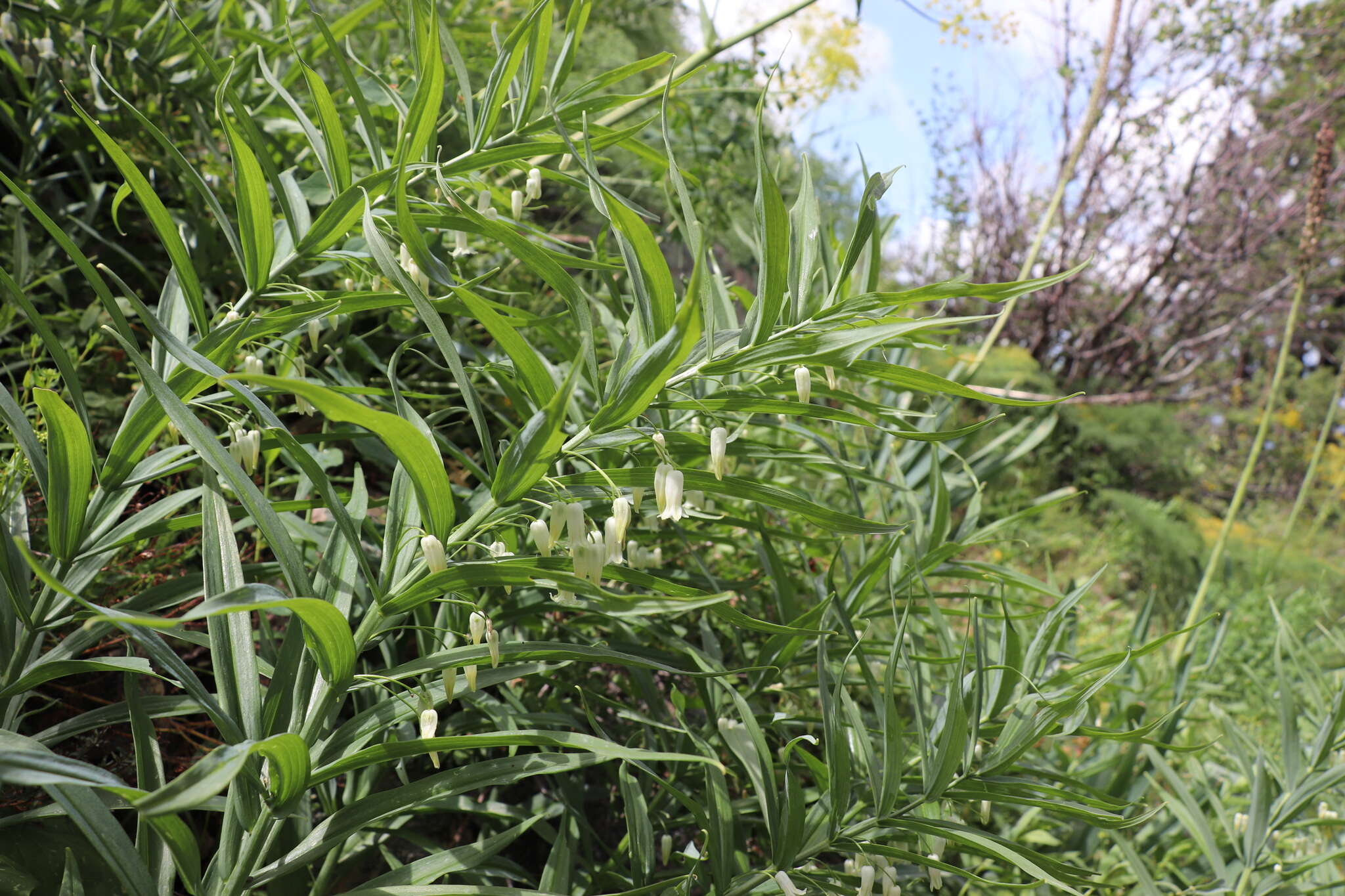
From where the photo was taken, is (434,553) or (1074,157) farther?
(1074,157)

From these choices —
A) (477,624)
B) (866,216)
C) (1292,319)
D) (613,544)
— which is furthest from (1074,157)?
(477,624)

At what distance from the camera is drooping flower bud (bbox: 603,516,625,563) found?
63 cm

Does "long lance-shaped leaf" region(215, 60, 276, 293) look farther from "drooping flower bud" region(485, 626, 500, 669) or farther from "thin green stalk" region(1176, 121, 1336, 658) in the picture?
"thin green stalk" region(1176, 121, 1336, 658)

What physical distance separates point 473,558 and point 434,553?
0.74ft

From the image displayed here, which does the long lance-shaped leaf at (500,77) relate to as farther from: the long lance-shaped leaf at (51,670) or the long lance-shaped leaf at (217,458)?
the long lance-shaped leaf at (51,670)

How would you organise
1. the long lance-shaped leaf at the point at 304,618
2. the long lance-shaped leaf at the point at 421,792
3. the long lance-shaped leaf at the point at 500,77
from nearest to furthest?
the long lance-shaped leaf at the point at 304,618, the long lance-shaped leaf at the point at 421,792, the long lance-shaped leaf at the point at 500,77

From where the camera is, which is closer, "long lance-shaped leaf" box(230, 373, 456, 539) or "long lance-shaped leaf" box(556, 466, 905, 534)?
"long lance-shaped leaf" box(230, 373, 456, 539)

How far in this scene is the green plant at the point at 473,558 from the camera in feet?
1.94

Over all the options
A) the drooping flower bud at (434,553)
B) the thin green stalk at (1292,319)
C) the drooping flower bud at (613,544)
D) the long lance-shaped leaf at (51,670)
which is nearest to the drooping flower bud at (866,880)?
the drooping flower bud at (613,544)

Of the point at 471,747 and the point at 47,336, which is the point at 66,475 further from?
the point at 471,747

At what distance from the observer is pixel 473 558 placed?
0.80 m

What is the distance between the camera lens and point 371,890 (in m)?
0.66

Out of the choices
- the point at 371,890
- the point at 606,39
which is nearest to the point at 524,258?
the point at 371,890

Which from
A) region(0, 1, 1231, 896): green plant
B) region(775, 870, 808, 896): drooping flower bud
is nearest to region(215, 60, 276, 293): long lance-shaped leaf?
region(0, 1, 1231, 896): green plant
